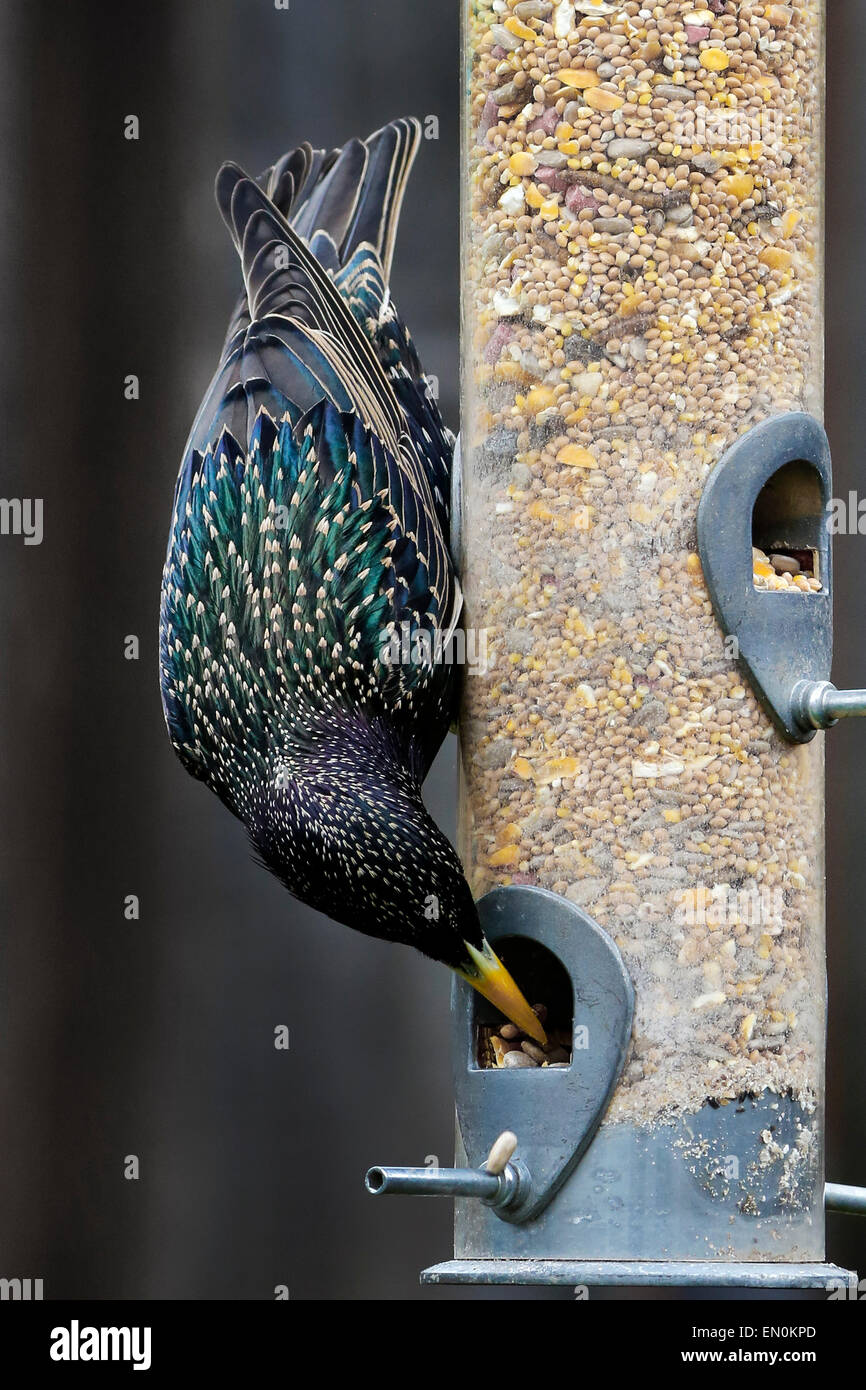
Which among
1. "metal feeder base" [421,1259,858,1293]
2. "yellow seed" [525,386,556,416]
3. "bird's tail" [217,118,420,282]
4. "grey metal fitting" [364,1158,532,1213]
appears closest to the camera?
"grey metal fitting" [364,1158,532,1213]

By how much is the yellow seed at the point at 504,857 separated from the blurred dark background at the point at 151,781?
2.31 m

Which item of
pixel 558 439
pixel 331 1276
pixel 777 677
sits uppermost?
pixel 558 439

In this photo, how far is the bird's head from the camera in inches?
159

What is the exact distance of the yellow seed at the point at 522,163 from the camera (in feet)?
13.9

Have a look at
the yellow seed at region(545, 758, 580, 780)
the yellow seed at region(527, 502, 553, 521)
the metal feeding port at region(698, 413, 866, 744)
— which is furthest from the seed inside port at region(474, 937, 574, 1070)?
the yellow seed at region(527, 502, 553, 521)

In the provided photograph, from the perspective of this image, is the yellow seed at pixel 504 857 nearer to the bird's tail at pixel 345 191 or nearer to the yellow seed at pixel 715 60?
the yellow seed at pixel 715 60

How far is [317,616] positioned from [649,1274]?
1.21 m

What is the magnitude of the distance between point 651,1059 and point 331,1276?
277 centimetres

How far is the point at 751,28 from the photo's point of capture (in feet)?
13.9

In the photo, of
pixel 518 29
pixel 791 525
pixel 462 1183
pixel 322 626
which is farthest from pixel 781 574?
pixel 462 1183

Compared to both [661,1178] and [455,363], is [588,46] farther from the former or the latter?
[455,363]

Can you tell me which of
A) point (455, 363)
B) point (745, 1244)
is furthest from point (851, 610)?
point (745, 1244)

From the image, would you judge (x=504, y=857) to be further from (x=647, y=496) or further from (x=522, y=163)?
(x=522, y=163)

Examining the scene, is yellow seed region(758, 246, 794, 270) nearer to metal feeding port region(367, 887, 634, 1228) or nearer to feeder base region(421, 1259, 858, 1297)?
metal feeding port region(367, 887, 634, 1228)
